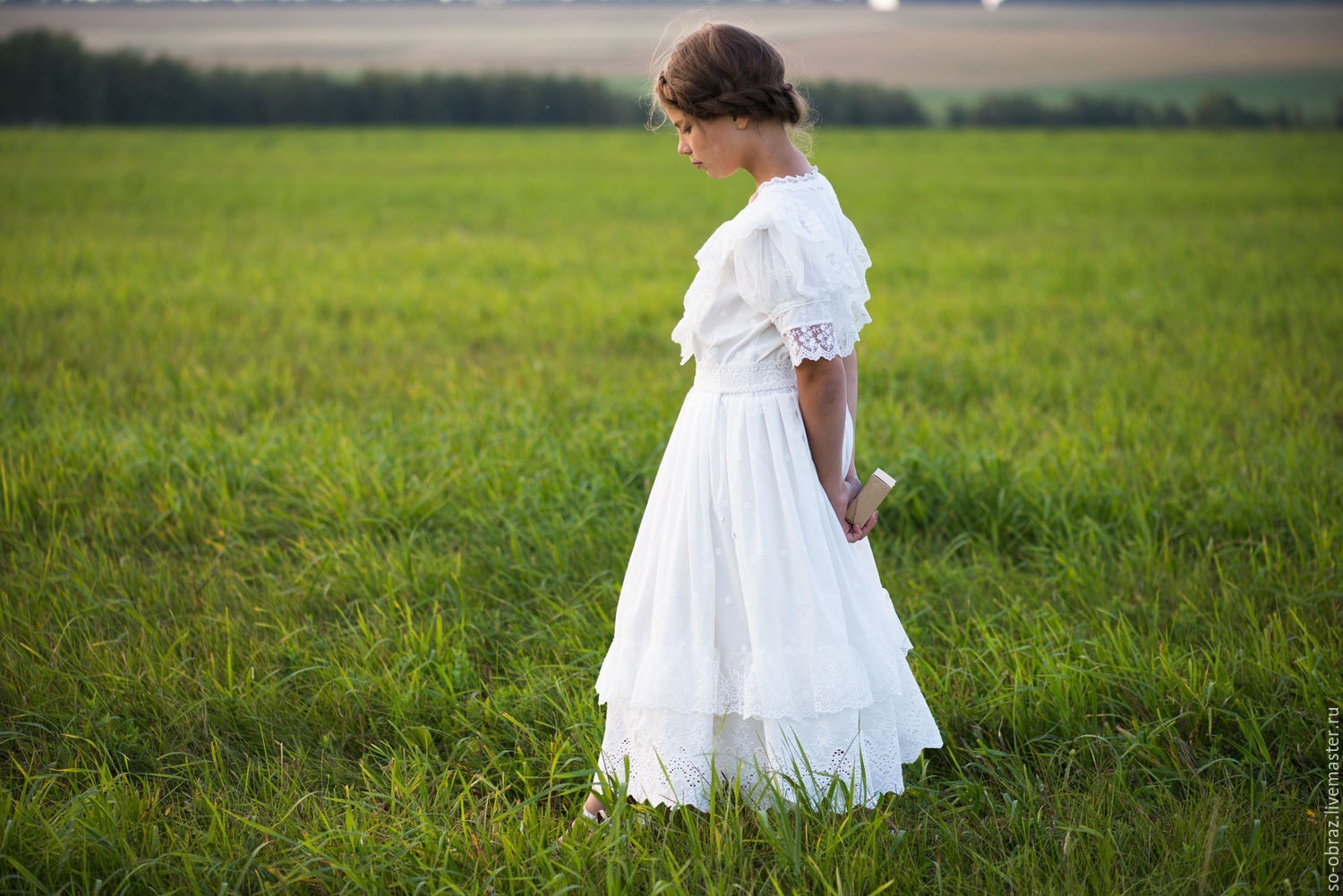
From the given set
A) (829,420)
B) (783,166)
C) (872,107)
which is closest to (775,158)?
(783,166)

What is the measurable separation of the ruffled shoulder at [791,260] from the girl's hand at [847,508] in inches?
12.4

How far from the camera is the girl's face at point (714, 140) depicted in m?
2.04

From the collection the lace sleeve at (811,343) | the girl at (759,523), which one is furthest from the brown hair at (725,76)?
the lace sleeve at (811,343)

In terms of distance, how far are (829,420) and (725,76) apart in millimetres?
710

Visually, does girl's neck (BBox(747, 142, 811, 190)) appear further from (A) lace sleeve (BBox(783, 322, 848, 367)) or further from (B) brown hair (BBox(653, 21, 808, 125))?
(A) lace sleeve (BBox(783, 322, 848, 367))

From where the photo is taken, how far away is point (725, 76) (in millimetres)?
1965

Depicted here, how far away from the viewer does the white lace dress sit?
2.01 meters

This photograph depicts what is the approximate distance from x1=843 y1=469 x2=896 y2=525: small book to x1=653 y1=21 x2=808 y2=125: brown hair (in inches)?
30.5

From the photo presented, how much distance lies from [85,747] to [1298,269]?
9630 mm

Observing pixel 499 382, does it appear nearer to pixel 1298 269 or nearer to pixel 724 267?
pixel 724 267

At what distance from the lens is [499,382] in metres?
5.56

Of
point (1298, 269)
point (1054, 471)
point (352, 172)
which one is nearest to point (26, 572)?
point (1054, 471)

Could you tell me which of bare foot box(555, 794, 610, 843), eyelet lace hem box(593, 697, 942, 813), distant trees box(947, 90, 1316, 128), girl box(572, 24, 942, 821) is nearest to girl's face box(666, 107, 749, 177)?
girl box(572, 24, 942, 821)

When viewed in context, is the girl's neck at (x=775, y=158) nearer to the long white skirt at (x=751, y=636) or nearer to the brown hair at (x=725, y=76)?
the brown hair at (x=725, y=76)
